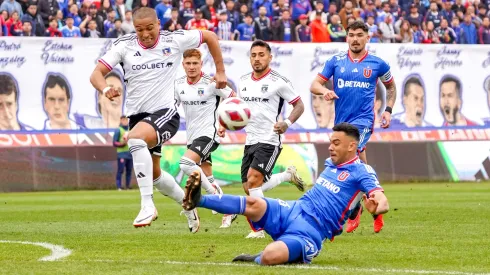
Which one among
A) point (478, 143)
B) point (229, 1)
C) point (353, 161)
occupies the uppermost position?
point (229, 1)

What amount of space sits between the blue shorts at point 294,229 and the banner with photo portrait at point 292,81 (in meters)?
19.2

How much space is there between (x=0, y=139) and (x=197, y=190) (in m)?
19.5

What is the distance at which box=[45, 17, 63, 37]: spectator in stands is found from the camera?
29.9 m

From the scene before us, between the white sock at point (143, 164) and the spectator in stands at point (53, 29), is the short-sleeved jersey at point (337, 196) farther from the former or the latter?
the spectator in stands at point (53, 29)

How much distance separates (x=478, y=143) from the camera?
3303cm

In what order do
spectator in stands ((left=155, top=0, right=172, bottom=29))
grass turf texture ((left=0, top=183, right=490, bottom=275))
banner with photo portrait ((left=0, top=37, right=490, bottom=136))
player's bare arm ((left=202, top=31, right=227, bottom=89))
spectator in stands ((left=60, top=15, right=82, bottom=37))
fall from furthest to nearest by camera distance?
spectator in stands ((left=155, top=0, right=172, bottom=29)) < spectator in stands ((left=60, top=15, right=82, bottom=37)) < banner with photo portrait ((left=0, top=37, right=490, bottom=136)) < player's bare arm ((left=202, top=31, right=227, bottom=89)) < grass turf texture ((left=0, top=183, right=490, bottom=275))

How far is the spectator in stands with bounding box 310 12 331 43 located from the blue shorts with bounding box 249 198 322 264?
75.4 feet

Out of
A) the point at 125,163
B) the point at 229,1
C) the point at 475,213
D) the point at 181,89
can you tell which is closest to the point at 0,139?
the point at 125,163

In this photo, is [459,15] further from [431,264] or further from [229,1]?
[431,264]

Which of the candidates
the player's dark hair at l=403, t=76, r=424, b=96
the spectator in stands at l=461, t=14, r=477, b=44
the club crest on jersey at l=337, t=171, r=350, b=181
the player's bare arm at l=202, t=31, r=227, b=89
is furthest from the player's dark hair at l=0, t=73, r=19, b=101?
the club crest on jersey at l=337, t=171, r=350, b=181

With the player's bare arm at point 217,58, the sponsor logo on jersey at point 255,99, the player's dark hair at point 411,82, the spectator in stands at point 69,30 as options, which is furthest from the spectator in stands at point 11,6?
the player's bare arm at point 217,58

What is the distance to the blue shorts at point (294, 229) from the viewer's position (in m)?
10.0

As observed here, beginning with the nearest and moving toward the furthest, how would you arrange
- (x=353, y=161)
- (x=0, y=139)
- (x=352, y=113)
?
1. (x=353, y=161)
2. (x=352, y=113)
3. (x=0, y=139)

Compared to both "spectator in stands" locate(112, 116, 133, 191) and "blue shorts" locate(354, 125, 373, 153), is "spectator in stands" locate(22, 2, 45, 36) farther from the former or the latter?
"blue shorts" locate(354, 125, 373, 153)
